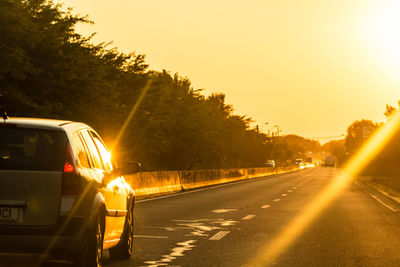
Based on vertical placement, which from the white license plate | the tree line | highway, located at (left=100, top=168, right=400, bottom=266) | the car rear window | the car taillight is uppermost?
the tree line

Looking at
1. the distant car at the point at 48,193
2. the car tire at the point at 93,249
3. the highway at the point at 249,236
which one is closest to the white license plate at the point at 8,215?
the distant car at the point at 48,193

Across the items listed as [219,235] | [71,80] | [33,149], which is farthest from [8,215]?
[71,80]

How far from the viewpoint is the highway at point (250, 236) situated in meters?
9.55

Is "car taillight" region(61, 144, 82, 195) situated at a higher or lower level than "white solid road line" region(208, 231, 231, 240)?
higher

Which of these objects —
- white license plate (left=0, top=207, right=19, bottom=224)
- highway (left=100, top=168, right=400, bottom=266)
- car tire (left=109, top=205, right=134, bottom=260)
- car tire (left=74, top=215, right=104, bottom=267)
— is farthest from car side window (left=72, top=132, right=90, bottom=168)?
highway (left=100, top=168, right=400, bottom=266)

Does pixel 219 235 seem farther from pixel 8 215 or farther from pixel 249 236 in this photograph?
pixel 8 215

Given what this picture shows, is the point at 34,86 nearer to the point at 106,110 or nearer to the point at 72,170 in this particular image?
the point at 106,110

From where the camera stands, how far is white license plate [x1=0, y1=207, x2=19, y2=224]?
6.41 metres

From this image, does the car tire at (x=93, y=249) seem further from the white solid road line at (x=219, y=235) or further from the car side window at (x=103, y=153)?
the white solid road line at (x=219, y=235)

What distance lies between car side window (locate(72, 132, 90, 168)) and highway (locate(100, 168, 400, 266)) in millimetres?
2165

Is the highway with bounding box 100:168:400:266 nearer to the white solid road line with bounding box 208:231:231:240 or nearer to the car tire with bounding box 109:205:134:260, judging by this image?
the white solid road line with bounding box 208:231:231:240

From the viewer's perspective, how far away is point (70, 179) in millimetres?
6648

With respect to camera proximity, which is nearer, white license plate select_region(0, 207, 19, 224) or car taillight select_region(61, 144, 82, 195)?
white license plate select_region(0, 207, 19, 224)

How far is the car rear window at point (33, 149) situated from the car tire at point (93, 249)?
2.48 feet
